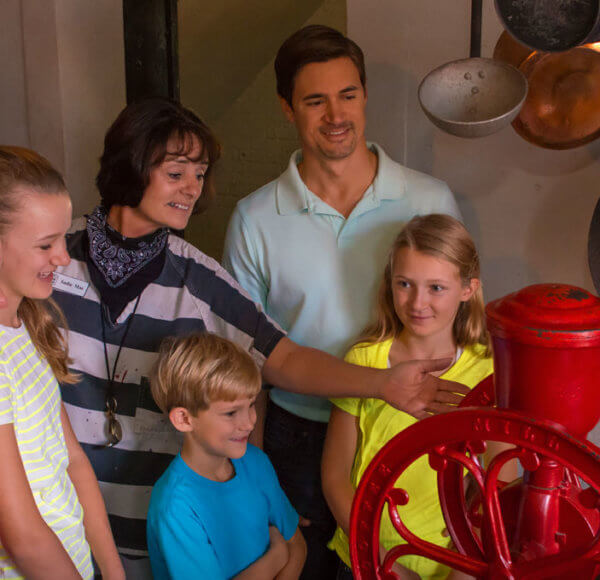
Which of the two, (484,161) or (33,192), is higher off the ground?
(33,192)

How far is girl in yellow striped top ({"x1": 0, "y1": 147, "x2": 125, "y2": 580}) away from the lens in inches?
45.4

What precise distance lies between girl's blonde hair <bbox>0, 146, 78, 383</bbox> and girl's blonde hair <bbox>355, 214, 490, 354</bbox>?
2.40ft

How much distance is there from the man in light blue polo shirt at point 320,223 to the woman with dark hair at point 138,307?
0.24 metres

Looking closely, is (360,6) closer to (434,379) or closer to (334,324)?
(334,324)

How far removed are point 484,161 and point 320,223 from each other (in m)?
0.68

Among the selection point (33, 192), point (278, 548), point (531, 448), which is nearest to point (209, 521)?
point (278, 548)

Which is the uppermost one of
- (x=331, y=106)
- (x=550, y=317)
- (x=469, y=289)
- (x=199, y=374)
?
(x=331, y=106)

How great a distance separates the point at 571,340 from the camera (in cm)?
81

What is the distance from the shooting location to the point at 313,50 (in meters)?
1.86

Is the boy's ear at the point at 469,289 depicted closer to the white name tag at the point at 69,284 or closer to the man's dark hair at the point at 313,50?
the man's dark hair at the point at 313,50

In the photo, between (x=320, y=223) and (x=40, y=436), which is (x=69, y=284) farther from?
(x=320, y=223)

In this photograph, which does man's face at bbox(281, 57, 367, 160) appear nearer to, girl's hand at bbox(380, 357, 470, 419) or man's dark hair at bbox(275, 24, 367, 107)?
man's dark hair at bbox(275, 24, 367, 107)

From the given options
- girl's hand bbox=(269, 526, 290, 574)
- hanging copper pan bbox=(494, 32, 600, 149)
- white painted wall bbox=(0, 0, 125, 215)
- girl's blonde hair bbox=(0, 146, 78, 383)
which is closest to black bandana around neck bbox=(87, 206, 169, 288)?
girl's blonde hair bbox=(0, 146, 78, 383)

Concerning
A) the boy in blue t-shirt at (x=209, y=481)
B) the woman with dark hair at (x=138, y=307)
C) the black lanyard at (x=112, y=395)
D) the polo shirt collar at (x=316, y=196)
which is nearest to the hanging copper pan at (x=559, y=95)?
the polo shirt collar at (x=316, y=196)
